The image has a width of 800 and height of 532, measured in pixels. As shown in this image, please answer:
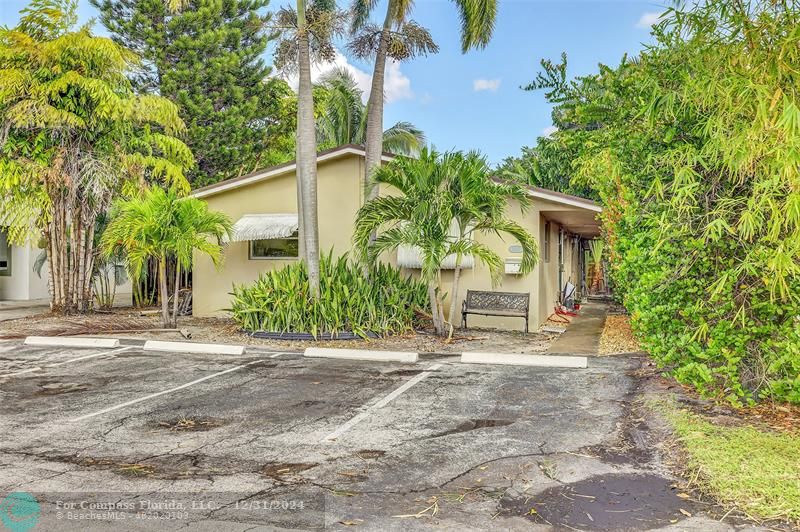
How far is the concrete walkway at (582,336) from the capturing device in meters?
10.3

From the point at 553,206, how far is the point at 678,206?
7152 millimetres

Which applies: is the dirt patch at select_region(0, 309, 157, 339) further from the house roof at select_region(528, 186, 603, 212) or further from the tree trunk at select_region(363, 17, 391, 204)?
the house roof at select_region(528, 186, 603, 212)

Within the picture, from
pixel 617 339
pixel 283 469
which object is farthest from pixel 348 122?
pixel 283 469

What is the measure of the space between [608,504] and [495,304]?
884 centimetres

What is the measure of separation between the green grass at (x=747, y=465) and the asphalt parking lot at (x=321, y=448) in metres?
0.36

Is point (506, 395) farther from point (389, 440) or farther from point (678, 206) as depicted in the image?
point (678, 206)

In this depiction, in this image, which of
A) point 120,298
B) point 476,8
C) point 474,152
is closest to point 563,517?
point 474,152

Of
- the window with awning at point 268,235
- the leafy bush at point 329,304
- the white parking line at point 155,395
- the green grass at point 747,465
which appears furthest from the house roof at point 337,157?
the green grass at point 747,465

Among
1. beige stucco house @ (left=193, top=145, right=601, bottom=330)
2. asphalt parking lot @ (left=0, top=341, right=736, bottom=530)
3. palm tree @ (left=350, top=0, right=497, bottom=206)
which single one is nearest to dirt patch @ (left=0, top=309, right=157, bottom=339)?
beige stucco house @ (left=193, top=145, right=601, bottom=330)

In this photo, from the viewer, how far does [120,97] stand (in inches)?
589

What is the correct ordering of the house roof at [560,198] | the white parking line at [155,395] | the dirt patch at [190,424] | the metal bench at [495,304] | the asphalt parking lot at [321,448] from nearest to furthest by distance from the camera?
1. the asphalt parking lot at [321,448]
2. the dirt patch at [190,424]
3. the white parking line at [155,395]
4. the metal bench at [495,304]
5. the house roof at [560,198]

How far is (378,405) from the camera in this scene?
654 cm

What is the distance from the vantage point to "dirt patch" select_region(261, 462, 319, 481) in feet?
14.4

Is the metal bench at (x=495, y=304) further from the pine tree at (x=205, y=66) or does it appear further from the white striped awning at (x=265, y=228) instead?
the pine tree at (x=205, y=66)
